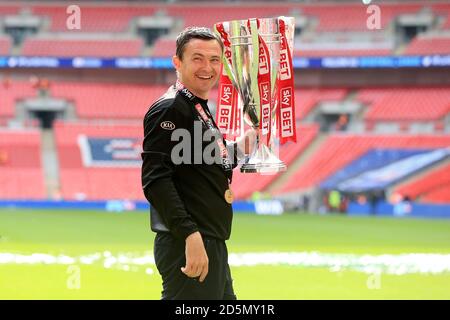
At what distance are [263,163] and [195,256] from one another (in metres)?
0.98

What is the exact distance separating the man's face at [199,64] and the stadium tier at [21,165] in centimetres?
3343

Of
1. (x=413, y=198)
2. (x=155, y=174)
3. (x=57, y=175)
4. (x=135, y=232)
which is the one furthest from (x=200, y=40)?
(x=57, y=175)

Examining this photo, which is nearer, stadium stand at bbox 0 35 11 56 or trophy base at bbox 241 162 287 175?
trophy base at bbox 241 162 287 175

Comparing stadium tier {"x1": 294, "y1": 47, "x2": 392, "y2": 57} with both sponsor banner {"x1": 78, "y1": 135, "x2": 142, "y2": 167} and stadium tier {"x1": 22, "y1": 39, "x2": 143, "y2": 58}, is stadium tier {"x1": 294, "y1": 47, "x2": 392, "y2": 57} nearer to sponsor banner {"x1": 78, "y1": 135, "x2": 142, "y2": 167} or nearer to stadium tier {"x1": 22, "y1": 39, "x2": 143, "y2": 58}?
stadium tier {"x1": 22, "y1": 39, "x2": 143, "y2": 58}

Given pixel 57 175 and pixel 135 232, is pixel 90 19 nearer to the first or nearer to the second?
pixel 57 175

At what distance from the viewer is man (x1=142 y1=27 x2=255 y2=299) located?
158 inches

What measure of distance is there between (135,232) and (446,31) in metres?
25.5

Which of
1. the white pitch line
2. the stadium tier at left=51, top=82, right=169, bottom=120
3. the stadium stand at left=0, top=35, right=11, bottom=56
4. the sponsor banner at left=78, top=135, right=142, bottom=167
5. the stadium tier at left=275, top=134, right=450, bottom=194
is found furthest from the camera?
the stadium stand at left=0, top=35, right=11, bottom=56

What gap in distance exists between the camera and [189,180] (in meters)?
4.15

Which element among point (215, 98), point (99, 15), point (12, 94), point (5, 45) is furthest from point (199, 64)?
point (99, 15)

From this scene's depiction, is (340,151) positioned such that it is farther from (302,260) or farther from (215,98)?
(302,260)

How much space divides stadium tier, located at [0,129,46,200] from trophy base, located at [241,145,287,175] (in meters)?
32.9

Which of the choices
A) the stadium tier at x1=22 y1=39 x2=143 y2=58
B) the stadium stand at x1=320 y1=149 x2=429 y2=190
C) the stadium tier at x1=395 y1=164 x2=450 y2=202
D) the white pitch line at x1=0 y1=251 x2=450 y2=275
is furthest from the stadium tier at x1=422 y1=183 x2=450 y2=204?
the stadium tier at x1=22 y1=39 x2=143 y2=58
